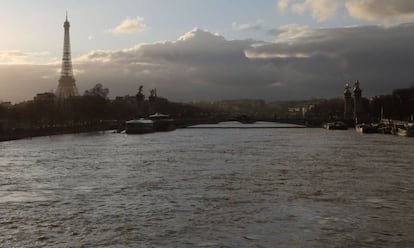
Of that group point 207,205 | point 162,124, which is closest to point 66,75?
point 162,124

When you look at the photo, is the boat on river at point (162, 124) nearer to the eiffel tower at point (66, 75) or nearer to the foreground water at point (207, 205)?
the eiffel tower at point (66, 75)

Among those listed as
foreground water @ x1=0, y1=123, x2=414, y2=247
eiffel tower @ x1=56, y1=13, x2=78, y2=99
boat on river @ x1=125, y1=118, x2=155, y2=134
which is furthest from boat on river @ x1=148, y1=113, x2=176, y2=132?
foreground water @ x1=0, y1=123, x2=414, y2=247

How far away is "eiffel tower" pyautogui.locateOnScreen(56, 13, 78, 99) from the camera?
93125 millimetres

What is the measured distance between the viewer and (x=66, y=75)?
310 ft

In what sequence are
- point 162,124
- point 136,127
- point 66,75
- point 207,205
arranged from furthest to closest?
point 66,75 < point 162,124 < point 136,127 < point 207,205

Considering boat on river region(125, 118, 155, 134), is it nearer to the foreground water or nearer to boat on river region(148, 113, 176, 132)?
boat on river region(148, 113, 176, 132)

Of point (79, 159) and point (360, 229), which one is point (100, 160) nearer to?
point (79, 159)

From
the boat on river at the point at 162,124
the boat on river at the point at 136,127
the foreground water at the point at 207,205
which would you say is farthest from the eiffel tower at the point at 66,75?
the foreground water at the point at 207,205

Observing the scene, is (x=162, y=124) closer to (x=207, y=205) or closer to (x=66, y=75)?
(x=66, y=75)

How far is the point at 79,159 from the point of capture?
30266 millimetres

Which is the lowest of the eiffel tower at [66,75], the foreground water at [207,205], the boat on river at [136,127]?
the foreground water at [207,205]

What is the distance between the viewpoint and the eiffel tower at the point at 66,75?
93125 millimetres

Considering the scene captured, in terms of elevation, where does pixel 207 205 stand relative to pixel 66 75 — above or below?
below

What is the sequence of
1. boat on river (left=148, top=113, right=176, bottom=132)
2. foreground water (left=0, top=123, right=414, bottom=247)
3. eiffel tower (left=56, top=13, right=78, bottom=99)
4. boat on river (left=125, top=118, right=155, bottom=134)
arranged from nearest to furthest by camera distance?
foreground water (left=0, top=123, right=414, bottom=247)
boat on river (left=125, top=118, right=155, bottom=134)
boat on river (left=148, top=113, right=176, bottom=132)
eiffel tower (left=56, top=13, right=78, bottom=99)
